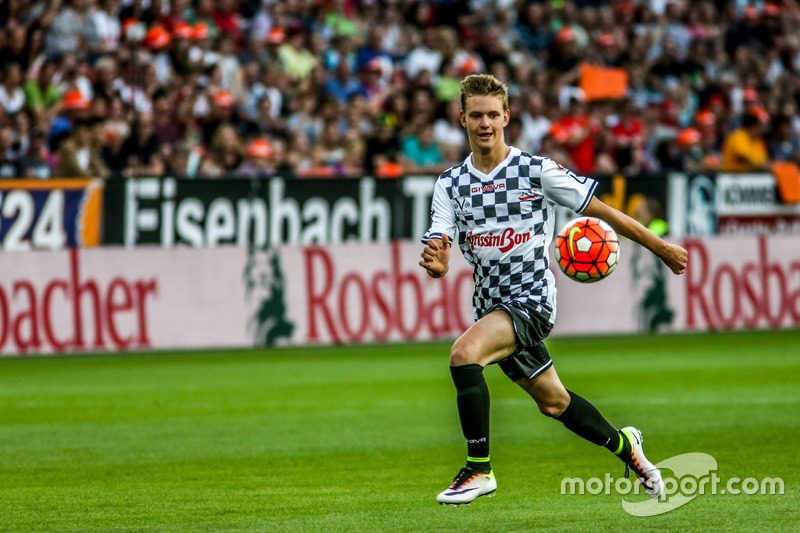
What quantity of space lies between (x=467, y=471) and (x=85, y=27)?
46.8 ft

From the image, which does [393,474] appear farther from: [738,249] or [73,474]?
[738,249]

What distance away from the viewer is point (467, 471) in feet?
21.1

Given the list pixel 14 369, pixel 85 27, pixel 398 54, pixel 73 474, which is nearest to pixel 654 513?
pixel 73 474

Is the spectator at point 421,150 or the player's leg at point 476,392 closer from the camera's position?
the player's leg at point 476,392

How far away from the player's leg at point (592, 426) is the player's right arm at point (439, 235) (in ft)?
2.85

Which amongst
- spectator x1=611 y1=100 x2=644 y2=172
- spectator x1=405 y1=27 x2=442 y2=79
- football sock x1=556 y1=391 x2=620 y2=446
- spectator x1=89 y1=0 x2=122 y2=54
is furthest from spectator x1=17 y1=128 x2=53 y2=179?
football sock x1=556 y1=391 x2=620 y2=446

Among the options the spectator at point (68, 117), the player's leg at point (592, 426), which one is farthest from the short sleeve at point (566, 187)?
the spectator at point (68, 117)

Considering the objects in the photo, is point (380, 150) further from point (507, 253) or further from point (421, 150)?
point (507, 253)

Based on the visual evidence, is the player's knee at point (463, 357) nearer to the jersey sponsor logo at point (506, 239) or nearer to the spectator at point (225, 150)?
the jersey sponsor logo at point (506, 239)

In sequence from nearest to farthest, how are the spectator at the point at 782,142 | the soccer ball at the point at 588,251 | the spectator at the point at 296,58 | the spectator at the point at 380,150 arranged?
the soccer ball at the point at 588,251
the spectator at the point at 380,150
the spectator at the point at 296,58
the spectator at the point at 782,142

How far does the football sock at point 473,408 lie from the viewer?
6477 millimetres

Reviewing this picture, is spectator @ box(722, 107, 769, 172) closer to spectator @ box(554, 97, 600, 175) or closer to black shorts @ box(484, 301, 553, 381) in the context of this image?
spectator @ box(554, 97, 600, 175)

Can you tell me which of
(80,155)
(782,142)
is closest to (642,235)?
(80,155)

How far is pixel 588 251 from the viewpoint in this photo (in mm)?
6906
